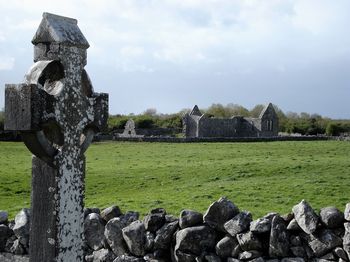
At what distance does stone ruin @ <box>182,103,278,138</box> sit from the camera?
53.3 meters

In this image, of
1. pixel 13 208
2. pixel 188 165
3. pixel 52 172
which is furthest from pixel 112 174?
pixel 52 172

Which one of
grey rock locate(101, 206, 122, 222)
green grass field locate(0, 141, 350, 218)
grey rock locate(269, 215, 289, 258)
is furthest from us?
green grass field locate(0, 141, 350, 218)

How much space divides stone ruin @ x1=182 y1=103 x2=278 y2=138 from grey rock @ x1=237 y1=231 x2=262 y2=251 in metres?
45.0

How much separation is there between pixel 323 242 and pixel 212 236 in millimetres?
1788

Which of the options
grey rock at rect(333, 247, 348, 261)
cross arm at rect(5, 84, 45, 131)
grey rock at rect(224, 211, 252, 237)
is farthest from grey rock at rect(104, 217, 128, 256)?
cross arm at rect(5, 84, 45, 131)

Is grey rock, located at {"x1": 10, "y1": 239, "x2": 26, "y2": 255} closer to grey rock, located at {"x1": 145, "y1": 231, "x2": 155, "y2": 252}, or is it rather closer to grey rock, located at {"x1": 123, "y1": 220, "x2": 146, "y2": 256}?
grey rock, located at {"x1": 123, "y1": 220, "x2": 146, "y2": 256}

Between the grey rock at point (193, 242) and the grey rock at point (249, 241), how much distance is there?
0.55 m

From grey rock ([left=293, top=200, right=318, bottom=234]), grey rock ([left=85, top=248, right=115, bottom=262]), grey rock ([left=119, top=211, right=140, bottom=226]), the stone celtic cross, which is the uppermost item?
the stone celtic cross

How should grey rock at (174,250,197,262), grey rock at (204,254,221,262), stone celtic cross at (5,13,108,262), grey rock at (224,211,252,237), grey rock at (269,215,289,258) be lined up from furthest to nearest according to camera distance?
grey rock at (174,250,197,262) < grey rock at (204,254,221,262) < grey rock at (224,211,252,237) < grey rock at (269,215,289,258) < stone celtic cross at (5,13,108,262)

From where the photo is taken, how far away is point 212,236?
825 cm

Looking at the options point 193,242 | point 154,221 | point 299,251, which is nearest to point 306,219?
point 299,251

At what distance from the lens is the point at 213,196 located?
13.6 m

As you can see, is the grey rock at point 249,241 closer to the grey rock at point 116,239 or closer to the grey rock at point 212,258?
the grey rock at point 212,258

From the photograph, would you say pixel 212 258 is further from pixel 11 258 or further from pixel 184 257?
pixel 11 258
